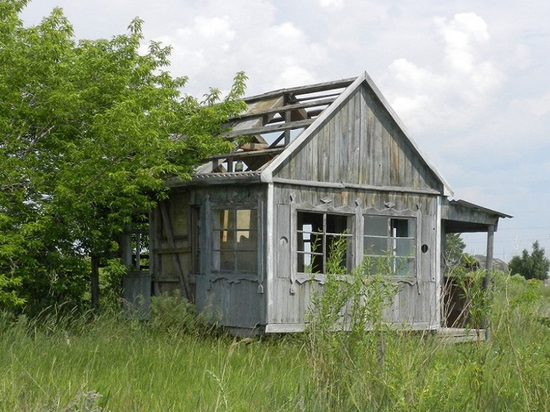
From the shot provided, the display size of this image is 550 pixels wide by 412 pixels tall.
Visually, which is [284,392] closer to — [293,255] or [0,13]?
[293,255]

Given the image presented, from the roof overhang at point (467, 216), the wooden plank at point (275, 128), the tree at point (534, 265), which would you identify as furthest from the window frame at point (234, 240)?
the tree at point (534, 265)

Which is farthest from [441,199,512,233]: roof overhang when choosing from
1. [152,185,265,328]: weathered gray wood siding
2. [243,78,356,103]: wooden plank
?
[152,185,265,328]: weathered gray wood siding

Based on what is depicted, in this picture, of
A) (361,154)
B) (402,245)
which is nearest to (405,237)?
(402,245)

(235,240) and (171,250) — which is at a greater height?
(235,240)

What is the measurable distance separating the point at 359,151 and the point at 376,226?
56.1 inches

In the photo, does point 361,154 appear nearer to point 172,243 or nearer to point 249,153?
point 249,153

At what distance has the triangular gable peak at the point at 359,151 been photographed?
15.0m

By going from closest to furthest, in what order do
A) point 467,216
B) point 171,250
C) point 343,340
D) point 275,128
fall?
point 343,340 → point 275,128 → point 171,250 → point 467,216

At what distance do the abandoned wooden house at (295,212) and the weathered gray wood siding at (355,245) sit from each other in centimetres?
2

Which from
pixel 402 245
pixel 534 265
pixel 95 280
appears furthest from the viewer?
pixel 534 265

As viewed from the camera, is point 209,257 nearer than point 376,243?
Yes

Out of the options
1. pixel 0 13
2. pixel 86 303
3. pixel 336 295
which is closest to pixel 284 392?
pixel 336 295

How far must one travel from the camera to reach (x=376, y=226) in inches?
626

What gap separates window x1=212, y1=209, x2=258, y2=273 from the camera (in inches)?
581
